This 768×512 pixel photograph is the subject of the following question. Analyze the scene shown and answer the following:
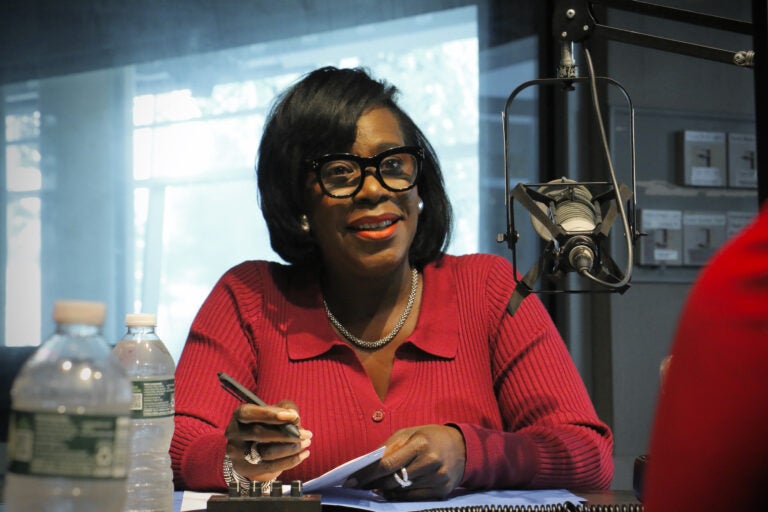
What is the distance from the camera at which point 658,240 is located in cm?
287

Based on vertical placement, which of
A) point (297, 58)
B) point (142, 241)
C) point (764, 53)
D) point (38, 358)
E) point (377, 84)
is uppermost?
point (297, 58)

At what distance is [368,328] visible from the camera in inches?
73.9

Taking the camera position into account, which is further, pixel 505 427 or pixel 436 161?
pixel 436 161

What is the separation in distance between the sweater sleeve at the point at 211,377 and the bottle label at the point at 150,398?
405 millimetres

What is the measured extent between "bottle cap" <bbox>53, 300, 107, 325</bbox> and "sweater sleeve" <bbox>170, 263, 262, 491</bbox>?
754 mm

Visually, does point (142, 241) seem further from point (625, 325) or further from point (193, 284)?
point (625, 325)

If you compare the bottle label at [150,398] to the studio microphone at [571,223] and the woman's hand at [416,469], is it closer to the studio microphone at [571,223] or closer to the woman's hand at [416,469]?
the woman's hand at [416,469]

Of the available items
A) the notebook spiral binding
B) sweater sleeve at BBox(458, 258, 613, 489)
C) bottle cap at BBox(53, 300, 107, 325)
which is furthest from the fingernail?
bottle cap at BBox(53, 300, 107, 325)

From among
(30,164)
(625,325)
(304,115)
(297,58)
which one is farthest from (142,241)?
(625,325)

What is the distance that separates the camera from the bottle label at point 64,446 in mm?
661

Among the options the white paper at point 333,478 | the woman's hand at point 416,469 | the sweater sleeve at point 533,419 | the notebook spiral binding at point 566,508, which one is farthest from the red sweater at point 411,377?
the notebook spiral binding at point 566,508

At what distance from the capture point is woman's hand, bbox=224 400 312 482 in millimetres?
1258

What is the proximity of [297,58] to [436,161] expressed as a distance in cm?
99

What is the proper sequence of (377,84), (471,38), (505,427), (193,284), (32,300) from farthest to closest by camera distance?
(471,38) < (193,284) < (32,300) < (377,84) < (505,427)
